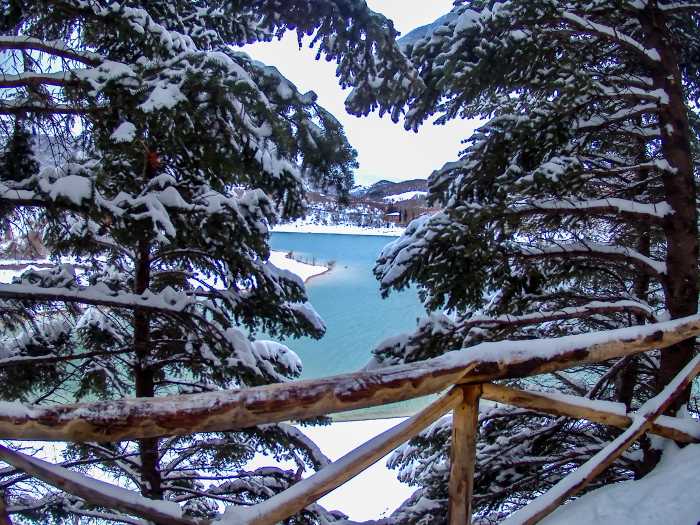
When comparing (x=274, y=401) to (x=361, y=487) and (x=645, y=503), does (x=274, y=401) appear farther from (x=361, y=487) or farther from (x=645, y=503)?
(x=361, y=487)

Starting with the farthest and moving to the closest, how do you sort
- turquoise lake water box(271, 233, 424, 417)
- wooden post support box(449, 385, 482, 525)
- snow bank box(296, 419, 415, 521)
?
turquoise lake water box(271, 233, 424, 417), snow bank box(296, 419, 415, 521), wooden post support box(449, 385, 482, 525)

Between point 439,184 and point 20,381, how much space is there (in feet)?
12.8

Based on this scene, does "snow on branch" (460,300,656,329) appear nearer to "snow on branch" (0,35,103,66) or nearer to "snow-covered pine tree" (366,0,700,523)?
"snow-covered pine tree" (366,0,700,523)

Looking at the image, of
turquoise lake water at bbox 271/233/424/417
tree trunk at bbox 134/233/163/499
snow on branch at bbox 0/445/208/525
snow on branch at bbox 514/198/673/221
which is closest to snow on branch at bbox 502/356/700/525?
snow on branch at bbox 0/445/208/525

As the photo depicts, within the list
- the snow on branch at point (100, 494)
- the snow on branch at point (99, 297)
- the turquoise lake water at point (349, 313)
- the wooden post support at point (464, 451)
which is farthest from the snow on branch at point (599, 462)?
the turquoise lake water at point (349, 313)

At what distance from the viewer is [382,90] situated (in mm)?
2832

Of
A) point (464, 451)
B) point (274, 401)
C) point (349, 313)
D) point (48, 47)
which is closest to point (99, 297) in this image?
point (48, 47)

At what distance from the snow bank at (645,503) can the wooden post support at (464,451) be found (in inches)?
17.1

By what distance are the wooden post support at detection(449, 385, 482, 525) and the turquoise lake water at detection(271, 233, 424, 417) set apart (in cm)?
1117

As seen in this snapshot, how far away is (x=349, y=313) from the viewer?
25078mm

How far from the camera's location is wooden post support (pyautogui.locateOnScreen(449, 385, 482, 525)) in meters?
1.31

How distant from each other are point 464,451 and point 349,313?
23861 mm

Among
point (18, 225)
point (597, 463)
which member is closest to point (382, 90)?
point (597, 463)

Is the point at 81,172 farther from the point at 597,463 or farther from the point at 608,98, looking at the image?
the point at 608,98
